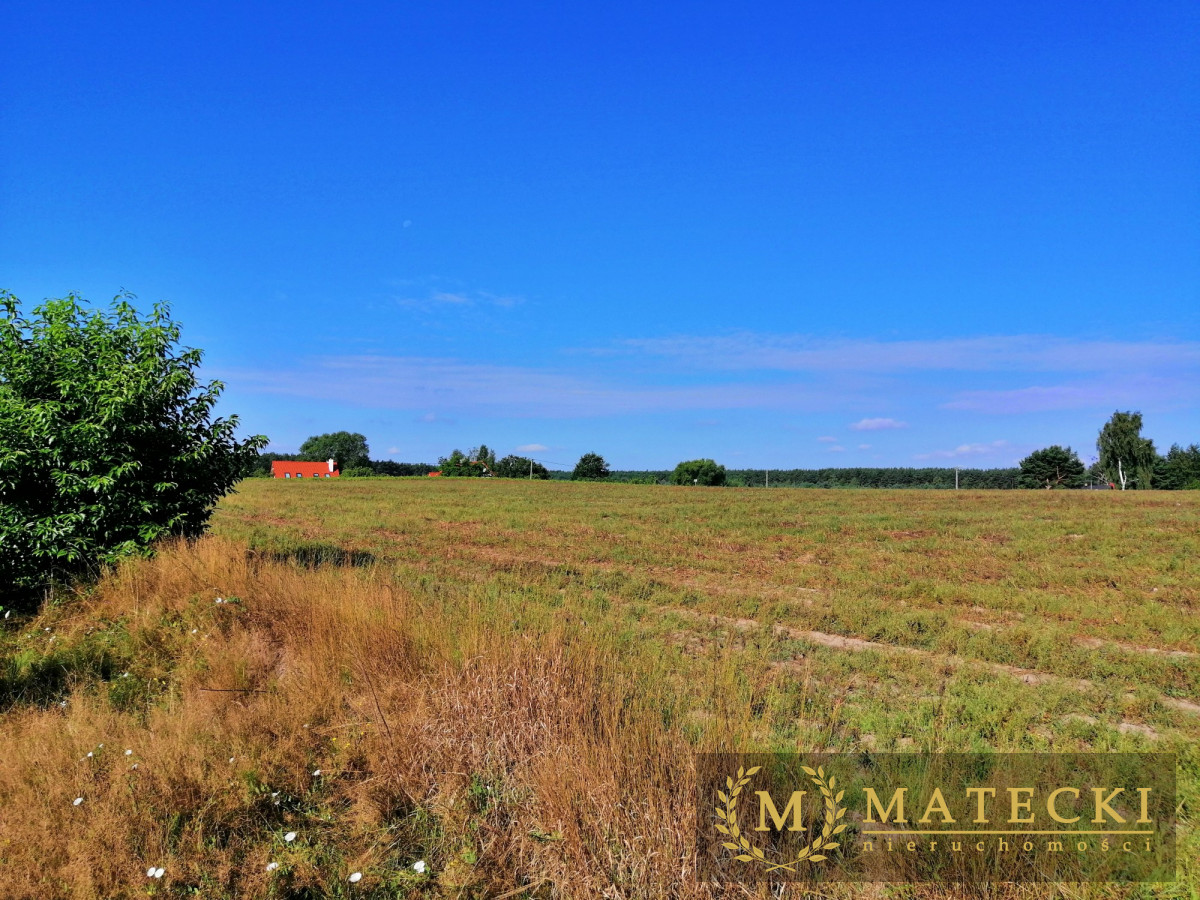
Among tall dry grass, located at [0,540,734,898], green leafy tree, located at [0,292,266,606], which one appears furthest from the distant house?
tall dry grass, located at [0,540,734,898]

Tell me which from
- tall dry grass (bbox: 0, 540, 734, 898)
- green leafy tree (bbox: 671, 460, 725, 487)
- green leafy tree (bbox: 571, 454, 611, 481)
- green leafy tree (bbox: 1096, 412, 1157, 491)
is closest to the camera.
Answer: tall dry grass (bbox: 0, 540, 734, 898)

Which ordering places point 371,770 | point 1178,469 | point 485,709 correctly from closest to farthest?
point 371,770 < point 485,709 < point 1178,469

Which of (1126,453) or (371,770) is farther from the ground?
(1126,453)

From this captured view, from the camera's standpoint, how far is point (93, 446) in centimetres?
850

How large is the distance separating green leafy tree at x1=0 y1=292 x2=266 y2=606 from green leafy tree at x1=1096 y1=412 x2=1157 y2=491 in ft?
248

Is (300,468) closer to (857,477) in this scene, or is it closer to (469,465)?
(469,465)

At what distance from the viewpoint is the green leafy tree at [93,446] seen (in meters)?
8.28

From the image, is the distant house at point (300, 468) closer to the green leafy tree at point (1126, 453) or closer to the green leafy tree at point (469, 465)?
the green leafy tree at point (469, 465)

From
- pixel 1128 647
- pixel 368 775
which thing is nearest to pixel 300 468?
pixel 368 775

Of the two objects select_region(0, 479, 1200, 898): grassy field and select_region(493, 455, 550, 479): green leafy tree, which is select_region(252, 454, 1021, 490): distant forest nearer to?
select_region(493, 455, 550, 479): green leafy tree

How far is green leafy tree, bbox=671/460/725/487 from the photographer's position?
7081 centimetres

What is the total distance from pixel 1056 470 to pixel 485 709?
7414 cm

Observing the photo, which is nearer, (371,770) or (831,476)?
(371,770)

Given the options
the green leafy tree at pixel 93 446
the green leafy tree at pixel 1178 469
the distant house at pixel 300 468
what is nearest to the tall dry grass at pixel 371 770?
the green leafy tree at pixel 93 446
